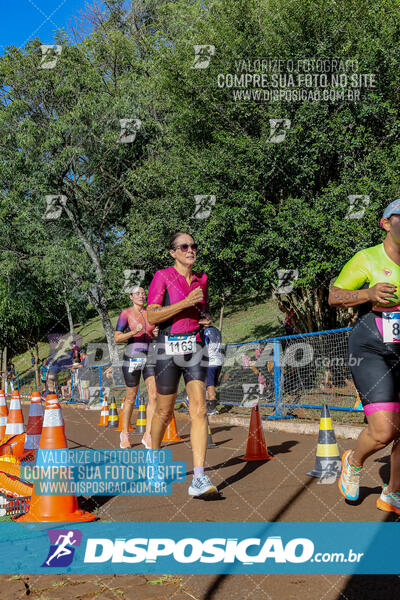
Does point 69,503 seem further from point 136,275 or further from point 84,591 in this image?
point 136,275

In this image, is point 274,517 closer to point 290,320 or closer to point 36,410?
point 36,410

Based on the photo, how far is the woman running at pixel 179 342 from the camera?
520 centimetres

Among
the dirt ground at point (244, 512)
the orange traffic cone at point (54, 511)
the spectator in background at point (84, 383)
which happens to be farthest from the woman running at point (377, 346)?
the spectator in background at point (84, 383)

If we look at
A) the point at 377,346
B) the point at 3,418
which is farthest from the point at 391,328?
the point at 3,418

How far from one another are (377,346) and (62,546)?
241 cm

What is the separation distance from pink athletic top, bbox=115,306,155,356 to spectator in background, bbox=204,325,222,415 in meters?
2.96

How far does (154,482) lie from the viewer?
17.9 feet

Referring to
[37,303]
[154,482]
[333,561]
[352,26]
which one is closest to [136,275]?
[352,26]

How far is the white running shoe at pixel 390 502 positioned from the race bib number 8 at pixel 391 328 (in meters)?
1.07

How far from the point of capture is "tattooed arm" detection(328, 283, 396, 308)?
3984 millimetres

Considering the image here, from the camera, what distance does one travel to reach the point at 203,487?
4.92 m

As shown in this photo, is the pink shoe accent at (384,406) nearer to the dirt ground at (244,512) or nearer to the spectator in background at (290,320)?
the dirt ground at (244,512)

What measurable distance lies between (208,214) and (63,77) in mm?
16991

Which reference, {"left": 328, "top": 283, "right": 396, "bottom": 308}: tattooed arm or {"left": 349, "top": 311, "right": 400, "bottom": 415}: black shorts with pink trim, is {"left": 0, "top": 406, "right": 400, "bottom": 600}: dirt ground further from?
{"left": 328, "top": 283, "right": 396, "bottom": 308}: tattooed arm
